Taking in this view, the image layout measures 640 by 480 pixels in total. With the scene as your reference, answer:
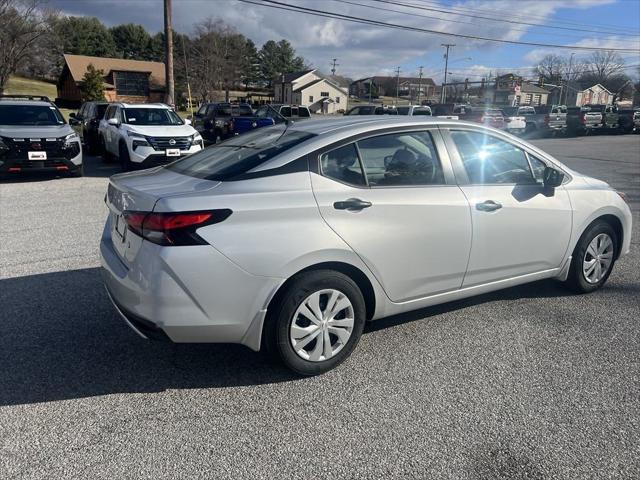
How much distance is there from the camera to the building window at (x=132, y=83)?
61062 mm

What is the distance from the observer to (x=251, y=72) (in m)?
90.7

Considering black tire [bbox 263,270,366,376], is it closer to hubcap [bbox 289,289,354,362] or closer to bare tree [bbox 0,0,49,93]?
hubcap [bbox 289,289,354,362]

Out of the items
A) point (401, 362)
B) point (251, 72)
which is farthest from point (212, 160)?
point (251, 72)

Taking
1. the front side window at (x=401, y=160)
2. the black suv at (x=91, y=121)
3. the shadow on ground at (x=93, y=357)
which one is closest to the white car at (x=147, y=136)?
the black suv at (x=91, y=121)

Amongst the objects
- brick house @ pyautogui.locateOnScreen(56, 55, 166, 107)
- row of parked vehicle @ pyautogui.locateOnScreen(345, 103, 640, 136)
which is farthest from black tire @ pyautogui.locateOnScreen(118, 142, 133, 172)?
brick house @ pyautogui.locateOnScreen(56, 55, 166, 107)

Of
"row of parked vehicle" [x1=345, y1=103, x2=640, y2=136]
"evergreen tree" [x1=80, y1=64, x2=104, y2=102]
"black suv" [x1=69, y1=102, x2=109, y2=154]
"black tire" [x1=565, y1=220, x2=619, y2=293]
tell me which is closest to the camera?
"black tire" [x1=565, y1=220, x2=619, y2=293]

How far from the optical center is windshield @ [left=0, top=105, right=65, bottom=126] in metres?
11.0

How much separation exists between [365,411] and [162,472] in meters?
1.16

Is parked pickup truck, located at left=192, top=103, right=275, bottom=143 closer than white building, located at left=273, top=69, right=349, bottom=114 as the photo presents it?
Yes

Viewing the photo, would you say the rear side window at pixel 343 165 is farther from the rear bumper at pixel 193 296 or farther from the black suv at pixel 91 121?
the black suv at pixel 91 121

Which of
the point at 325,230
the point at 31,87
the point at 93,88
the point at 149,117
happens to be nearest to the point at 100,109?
the point at 149,117

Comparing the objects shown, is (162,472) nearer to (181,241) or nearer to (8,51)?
(181,241)

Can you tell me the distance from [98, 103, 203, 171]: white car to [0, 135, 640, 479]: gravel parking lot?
7320mm

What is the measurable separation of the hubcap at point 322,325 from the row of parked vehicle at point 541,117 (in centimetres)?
2383
